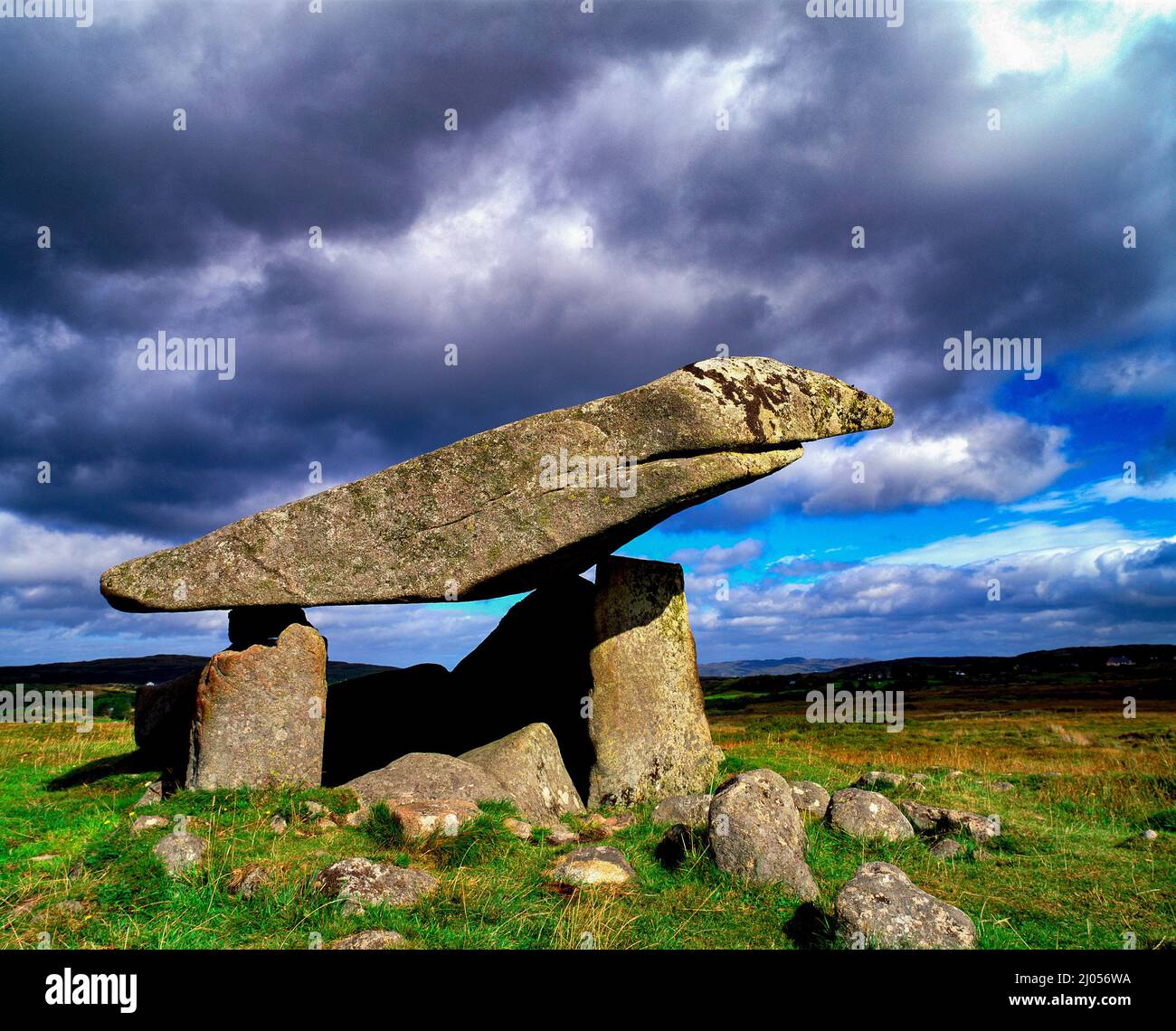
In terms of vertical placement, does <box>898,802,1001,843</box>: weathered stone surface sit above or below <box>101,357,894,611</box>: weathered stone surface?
below

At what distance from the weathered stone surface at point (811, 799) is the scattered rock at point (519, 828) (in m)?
3.71

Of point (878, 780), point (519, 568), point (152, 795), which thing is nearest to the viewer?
point (152, 795)

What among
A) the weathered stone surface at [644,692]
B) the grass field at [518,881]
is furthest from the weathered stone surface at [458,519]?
the grass field at [518,881]

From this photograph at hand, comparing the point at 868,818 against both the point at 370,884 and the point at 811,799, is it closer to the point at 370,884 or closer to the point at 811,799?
the point at 811,799

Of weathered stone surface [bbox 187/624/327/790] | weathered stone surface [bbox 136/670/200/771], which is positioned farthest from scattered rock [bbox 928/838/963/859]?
weathered stone surface [bbox 136/670/200/771]

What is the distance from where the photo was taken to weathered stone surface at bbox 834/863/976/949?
631 cm

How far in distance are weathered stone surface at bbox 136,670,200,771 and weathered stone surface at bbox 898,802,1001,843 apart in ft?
38.4

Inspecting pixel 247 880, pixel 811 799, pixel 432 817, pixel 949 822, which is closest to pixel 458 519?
pixel 432 817

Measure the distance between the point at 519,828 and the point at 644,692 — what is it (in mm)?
4221

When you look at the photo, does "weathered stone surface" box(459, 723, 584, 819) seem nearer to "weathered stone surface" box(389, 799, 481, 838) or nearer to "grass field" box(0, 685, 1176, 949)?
"grass field" box(0, 685, 1176, 949)

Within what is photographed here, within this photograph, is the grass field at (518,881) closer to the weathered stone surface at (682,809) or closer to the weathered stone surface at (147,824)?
the weathered stone surface at (147,824)

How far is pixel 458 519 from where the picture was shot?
11.9 m
